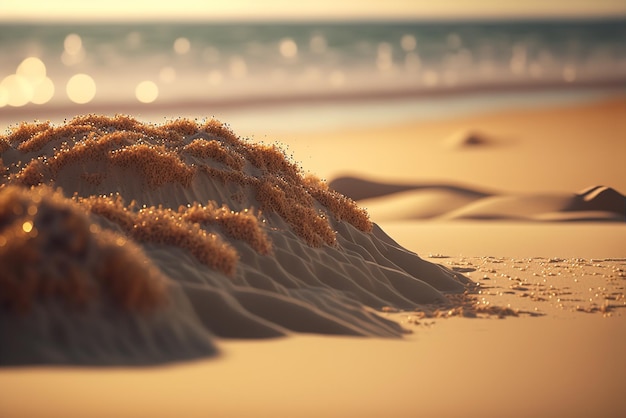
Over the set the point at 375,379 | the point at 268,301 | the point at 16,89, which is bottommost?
the point at 375,379

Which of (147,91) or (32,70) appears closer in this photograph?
(147,91)

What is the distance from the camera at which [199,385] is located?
9062mm

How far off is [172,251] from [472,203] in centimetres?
2031

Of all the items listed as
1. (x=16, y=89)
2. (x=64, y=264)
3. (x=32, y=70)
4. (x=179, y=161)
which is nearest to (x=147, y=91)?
(x=16, y=89)

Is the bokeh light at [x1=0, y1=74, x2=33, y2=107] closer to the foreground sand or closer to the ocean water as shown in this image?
the ocean water

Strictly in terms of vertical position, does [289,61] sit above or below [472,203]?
above

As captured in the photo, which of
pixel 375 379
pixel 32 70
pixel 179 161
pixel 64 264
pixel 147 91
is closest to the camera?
pixel 64 264

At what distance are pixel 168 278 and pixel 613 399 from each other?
5360 millimetres

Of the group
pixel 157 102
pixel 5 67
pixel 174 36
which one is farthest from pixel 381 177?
pixel 174 36

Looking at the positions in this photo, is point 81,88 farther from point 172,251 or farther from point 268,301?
point 268,301

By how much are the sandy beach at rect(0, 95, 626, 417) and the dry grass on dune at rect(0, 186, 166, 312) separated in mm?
28

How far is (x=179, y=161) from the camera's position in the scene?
16.0 meters

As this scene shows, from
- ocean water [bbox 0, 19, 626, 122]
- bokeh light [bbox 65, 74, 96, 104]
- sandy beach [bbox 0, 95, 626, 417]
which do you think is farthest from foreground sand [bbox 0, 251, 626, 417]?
bokeh light [bbox 65, 74, 96, 104]

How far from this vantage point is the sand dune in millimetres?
28984
